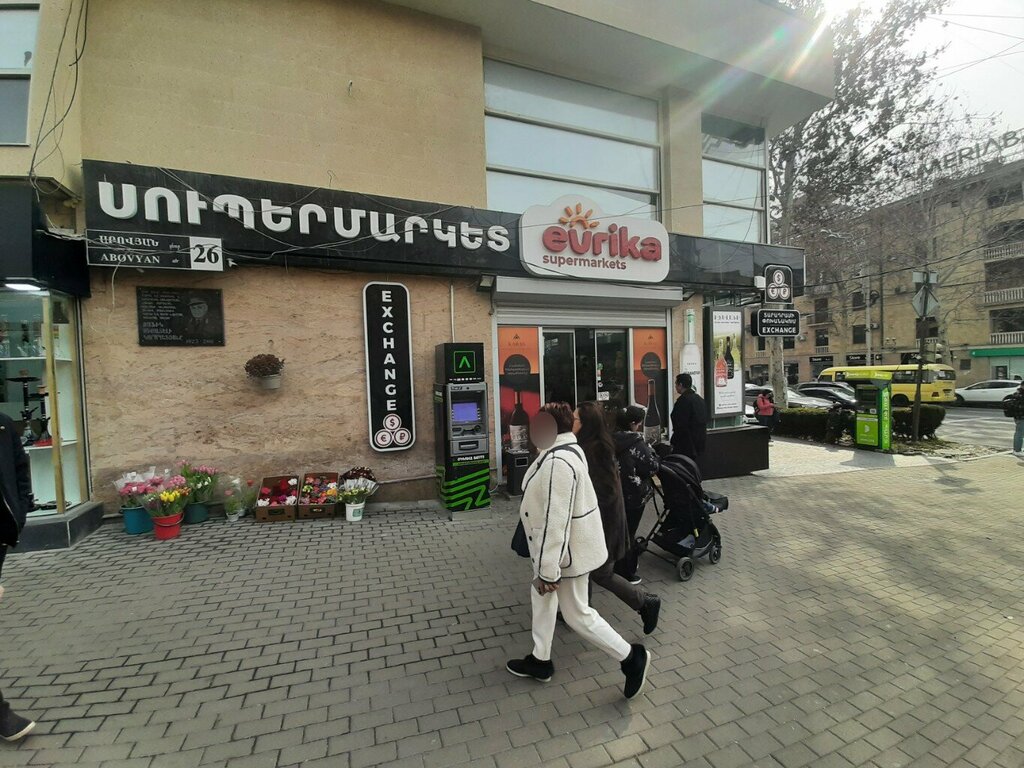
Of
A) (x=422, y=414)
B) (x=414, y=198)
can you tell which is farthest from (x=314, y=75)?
(x=422, y=414)

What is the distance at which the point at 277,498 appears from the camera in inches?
244

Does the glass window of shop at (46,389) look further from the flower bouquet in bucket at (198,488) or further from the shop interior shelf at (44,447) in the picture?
the flower bouquet in bucket at (198,488)

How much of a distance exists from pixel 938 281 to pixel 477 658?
1110 inches

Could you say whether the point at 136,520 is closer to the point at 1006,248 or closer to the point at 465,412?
the point at 465,412

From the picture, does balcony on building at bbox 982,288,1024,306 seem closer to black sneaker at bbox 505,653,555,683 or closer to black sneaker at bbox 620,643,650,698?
black sneaker at bbox 620,643,650,698

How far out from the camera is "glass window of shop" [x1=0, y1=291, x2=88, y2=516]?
5258 millimetres

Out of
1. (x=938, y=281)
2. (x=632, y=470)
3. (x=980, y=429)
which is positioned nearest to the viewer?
(x=632, y=470)

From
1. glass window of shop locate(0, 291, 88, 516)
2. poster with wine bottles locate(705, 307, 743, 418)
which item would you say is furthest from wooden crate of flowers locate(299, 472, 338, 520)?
poster with wine bottles locate(705, 307, 743, 418)

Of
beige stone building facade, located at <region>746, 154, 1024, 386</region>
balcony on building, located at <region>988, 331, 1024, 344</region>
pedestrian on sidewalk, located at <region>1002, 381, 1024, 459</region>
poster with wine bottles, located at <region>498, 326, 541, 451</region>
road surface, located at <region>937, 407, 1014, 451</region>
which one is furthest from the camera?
balcony on building, located at <region>988, 331, 1024, 344</region>

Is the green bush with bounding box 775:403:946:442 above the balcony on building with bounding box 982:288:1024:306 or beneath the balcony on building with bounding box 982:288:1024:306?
beneath

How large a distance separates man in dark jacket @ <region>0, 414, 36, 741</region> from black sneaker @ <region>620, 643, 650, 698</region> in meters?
3.30

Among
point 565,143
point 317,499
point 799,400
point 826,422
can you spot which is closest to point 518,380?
point 317,499

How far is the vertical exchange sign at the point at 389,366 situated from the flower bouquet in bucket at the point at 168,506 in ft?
7.73

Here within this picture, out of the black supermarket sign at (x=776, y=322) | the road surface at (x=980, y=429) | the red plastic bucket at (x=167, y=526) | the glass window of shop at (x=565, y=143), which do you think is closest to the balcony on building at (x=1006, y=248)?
the road surface at (x=980, y=429)
